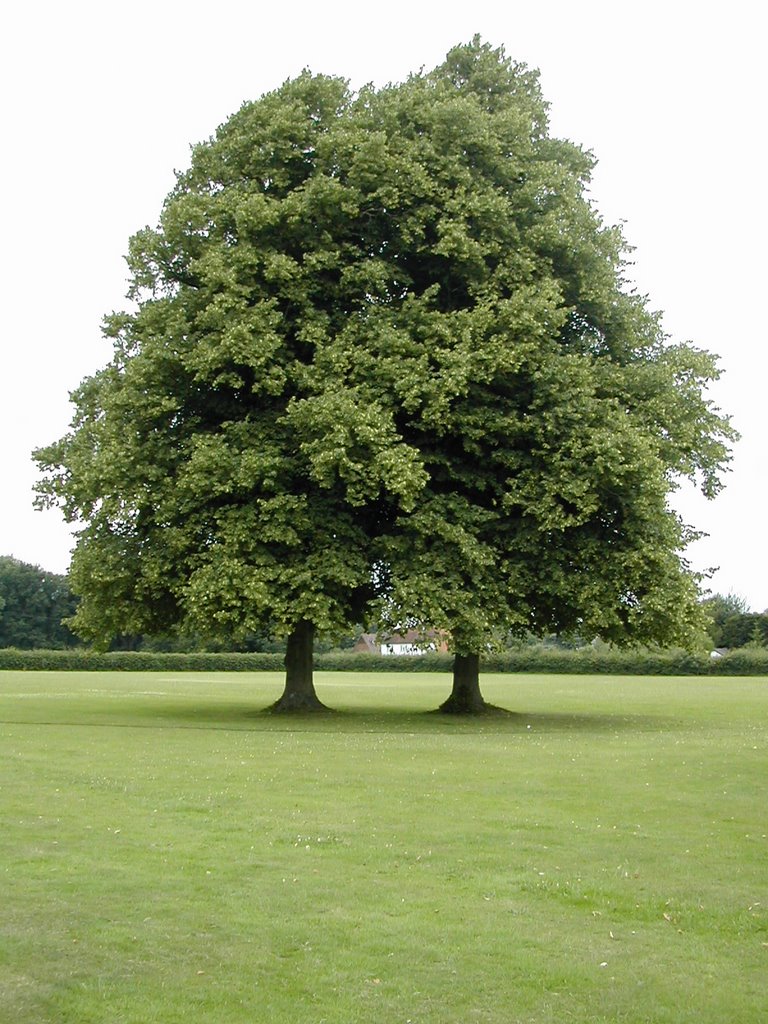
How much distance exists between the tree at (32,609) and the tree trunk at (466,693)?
335 ft

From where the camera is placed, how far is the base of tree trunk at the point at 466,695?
1479 inches

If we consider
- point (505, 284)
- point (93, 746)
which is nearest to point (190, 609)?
point (93, 746)

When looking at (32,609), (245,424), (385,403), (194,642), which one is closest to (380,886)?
(385,403)

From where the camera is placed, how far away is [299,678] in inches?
1469

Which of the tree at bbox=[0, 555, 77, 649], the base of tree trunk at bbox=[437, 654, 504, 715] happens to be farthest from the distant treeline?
the base of tree trunk at bbox=[437, 654, 504, 715]

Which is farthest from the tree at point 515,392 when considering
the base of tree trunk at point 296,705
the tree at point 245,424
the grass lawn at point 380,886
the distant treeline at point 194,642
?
the distant treeline at point 194,642

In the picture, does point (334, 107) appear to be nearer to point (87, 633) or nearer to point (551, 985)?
point (87, 633)

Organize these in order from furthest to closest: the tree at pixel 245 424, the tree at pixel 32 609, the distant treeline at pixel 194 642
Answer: the tree at pixel 32 609 → the distant treeline at pixel 194 642 → the tree at pixel 245 424

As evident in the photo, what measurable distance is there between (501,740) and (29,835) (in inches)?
637

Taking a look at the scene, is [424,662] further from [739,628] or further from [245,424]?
[245,424]

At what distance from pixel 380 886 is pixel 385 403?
20994mm

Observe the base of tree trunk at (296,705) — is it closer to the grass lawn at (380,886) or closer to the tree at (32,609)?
the grass lawn at (380,886)

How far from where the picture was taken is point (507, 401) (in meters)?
33.1

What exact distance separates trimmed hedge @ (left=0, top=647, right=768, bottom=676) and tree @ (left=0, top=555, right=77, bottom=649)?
32.7 m
